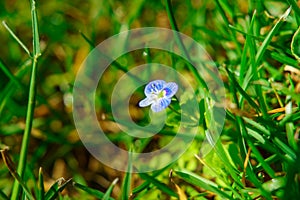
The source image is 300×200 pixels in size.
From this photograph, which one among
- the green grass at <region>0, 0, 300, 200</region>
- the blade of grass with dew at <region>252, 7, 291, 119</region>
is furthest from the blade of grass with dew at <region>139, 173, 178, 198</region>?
the blade of grass with dew at <region>252, 7, 291, 119</region>

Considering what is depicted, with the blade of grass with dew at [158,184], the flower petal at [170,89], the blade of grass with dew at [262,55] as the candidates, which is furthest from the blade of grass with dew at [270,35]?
the blade of grass with dew at [158,184]

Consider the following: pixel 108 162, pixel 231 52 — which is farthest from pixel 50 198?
pixel 231 52

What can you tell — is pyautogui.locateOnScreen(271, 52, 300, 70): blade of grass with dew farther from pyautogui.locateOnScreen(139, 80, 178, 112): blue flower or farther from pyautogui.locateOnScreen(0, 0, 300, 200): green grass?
pyautogui.locateOnScreen(139, 80, 178, 112): blue flower

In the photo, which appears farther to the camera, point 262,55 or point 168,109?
point 168,109

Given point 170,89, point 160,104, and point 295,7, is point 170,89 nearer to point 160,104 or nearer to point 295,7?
point 160,104

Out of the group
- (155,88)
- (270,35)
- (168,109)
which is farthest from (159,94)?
(270,35)

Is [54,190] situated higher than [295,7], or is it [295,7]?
[295,7]
